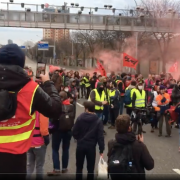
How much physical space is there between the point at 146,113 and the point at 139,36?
28450 millimetres

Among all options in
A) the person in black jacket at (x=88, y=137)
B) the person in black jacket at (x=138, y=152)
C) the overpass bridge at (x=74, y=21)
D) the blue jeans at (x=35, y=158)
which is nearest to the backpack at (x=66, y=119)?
the person in black jacket at (x=88, y=137)

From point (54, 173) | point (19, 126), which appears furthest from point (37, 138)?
point (19, 126)

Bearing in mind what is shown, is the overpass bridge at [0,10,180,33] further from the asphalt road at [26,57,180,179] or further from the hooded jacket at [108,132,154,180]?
the hooded jacket at [108,132,154,180]

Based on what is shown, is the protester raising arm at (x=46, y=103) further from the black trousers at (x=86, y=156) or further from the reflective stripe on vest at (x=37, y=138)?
the black trousers at (x=86, y=156)

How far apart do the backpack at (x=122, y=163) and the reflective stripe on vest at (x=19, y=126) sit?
129cm

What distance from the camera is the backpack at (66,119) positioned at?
5.65 m

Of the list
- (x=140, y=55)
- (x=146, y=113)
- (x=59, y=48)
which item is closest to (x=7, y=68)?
(x=146, y=113)

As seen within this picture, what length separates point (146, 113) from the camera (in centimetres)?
838

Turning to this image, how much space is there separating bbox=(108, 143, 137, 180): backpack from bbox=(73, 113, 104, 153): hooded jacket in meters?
1.61

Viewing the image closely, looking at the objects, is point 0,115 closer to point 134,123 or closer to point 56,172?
point 56,172

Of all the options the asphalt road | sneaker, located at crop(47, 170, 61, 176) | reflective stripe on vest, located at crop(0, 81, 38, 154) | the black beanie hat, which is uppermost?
the black beanie hat

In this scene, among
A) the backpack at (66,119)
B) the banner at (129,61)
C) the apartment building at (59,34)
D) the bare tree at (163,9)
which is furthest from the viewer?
the apartment building at (59,34)

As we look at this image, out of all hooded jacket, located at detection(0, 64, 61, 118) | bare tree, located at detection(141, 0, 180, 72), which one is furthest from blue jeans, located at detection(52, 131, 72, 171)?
bare tree, located at detection(141, 0, 180, 72)

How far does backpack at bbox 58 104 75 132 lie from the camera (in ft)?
18.5
